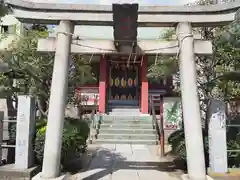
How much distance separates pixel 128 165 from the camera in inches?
332

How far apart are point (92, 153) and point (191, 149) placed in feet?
16.5

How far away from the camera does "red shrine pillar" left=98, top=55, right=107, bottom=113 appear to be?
16.1m

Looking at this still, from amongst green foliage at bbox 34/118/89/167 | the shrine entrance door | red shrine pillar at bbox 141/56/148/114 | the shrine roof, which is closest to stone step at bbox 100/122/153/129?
red shrine pillar at bbox 141/56/148/114

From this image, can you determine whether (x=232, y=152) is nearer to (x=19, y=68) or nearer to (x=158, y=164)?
(x=158, y=164)

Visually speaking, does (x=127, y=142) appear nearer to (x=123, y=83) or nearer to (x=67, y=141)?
(x=67, y=141)

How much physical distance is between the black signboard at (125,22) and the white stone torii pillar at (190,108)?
1038 mm

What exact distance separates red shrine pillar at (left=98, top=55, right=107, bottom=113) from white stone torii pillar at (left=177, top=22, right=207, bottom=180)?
402 inches

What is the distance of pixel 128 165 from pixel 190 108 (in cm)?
327

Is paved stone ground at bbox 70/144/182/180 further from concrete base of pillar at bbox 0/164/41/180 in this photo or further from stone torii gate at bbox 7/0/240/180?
stone torii gate at bbox 7/0/240/180

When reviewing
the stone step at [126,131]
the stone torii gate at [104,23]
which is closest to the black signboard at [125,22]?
the stone torii gate at [104,23]

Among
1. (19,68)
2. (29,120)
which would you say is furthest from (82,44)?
(19,68)

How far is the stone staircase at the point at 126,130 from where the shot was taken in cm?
1232

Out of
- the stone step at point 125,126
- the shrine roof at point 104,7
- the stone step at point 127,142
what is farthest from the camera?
the stone step at point 125,126

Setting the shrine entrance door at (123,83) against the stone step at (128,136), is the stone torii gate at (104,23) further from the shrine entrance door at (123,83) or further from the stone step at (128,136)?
the shrine entrance door at (123,83)
